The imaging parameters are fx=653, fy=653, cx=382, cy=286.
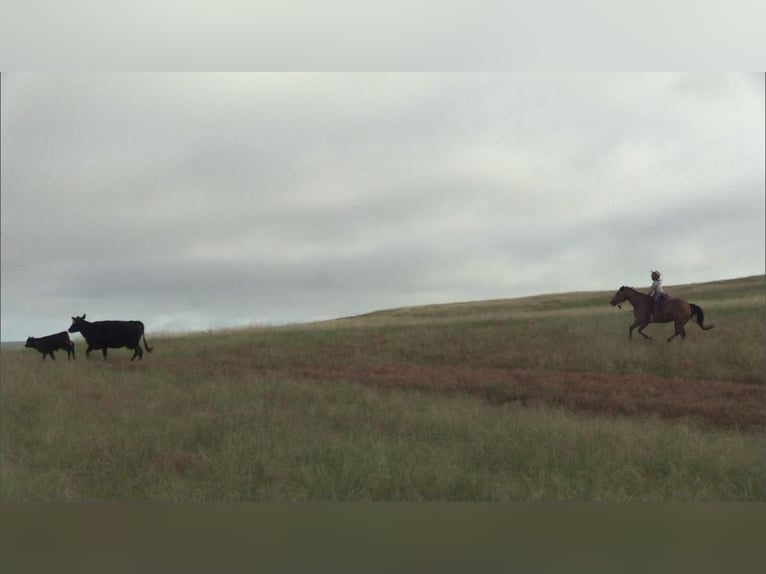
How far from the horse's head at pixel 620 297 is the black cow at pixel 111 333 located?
10.5 metres

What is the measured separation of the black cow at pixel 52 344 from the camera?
50.1 ft

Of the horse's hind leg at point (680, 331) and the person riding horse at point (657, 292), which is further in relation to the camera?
the horse's hind leg at point (680, 331)

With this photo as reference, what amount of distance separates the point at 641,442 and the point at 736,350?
5.89 meters

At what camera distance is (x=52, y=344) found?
52.1 feet

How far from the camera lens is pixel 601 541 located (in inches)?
316

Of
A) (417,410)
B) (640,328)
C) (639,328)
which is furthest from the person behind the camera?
(639,328)

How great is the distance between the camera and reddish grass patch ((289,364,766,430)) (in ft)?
43.3

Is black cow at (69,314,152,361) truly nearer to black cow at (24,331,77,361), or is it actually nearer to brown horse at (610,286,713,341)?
black cow at (24,331,77,361)

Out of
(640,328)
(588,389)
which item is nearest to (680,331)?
(640,328)

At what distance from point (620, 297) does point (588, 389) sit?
2.61 metres

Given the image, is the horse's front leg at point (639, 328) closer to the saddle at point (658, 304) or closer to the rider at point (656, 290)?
the saddle at point (658, 304)

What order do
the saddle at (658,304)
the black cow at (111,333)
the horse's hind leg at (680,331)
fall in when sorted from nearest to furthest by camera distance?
the black cow at (111,333)
the saddle at (658,304)
the horse's hind leg at (680,331)

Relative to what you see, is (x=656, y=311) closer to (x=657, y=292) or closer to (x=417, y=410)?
(x=657, y=292)

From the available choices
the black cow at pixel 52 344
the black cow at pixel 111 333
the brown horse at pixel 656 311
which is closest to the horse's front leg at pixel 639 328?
the brown horse at pixel 656 311
